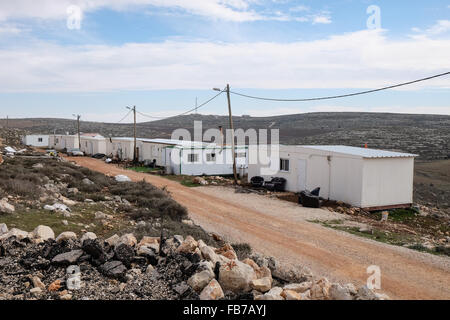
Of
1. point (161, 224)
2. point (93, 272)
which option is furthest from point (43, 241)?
point (161, 224)

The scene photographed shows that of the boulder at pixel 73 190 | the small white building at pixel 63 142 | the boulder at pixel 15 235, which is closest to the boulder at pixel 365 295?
the boulder at pixel 15 235

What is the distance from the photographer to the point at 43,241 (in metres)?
7.49

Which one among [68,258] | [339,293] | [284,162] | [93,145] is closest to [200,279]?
[339,293]

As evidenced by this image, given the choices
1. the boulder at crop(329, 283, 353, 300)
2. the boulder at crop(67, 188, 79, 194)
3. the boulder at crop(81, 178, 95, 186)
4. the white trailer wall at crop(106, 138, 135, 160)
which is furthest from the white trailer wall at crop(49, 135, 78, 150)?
the boulder at crop(329, 283, 353, 300)

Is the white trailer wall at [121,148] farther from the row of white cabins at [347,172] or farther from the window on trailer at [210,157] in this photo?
the row of white cabins at [347,172]

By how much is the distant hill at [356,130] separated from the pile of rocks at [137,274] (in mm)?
46194

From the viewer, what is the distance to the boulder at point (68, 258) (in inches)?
253

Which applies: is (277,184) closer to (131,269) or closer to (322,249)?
(322,249)

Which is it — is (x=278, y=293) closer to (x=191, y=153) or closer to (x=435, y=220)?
(x=435, y=220)

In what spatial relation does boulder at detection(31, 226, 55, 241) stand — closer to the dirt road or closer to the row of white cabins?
the dirt road

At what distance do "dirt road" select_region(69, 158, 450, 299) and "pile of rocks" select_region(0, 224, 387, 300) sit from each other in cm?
231

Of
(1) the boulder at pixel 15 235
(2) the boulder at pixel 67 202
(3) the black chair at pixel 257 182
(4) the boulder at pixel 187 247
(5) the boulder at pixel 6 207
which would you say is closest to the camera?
(4) the boulder at pixel 187 247

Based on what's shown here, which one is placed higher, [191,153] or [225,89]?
[225,89]
